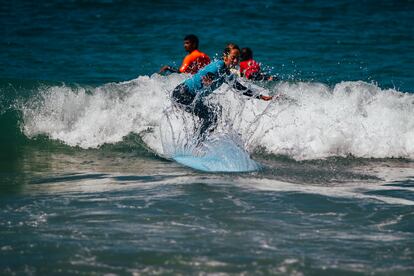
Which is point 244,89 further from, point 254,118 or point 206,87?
point 254,118

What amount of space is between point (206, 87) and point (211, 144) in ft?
2.59

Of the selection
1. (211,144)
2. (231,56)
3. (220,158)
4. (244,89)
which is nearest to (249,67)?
(244,89)

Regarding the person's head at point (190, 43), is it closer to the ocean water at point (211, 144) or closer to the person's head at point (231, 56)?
the ocean water at point (211, 144)

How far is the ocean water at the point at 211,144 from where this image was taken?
17.9ft

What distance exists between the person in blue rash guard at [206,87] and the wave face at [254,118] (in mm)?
162

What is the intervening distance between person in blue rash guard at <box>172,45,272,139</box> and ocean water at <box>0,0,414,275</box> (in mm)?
221

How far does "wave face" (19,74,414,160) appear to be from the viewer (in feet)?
33.4

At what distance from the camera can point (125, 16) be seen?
69.1ft

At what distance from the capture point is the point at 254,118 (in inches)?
457

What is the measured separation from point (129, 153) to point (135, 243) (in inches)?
181

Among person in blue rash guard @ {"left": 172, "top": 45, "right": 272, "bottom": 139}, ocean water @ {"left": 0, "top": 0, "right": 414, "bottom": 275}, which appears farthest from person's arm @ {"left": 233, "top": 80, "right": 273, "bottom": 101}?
ocean water @ {"left": 0, "top": 0, "right": 414, "bottom": 275}

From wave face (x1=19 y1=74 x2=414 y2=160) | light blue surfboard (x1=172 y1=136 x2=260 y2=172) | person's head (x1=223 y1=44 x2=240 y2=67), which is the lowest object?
light blue surfboard (x1=172 y1=136 x2=260 y2=172)

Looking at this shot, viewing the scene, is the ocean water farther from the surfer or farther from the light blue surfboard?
the surfer

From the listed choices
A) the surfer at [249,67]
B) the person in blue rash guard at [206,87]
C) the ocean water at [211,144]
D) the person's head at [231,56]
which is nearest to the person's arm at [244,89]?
the person in blue rash guard at [206,87]
